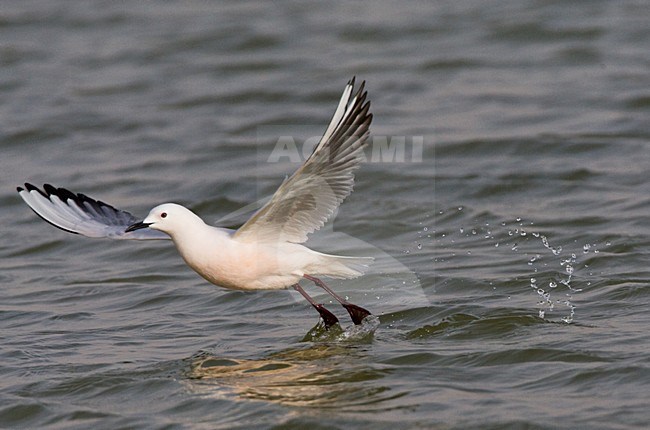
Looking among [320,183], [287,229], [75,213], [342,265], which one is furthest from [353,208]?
[320,183]

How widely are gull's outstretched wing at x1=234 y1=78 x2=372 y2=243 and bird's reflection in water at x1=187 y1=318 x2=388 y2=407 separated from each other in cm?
72

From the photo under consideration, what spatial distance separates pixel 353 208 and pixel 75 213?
3582 millimetres

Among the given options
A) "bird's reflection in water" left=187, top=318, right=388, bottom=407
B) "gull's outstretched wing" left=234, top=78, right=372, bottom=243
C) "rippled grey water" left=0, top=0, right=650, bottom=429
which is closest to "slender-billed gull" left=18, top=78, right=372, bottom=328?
"gull's outstretched wing" left=234, top=78, right=372, bottom=243

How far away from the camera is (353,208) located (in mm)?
11156

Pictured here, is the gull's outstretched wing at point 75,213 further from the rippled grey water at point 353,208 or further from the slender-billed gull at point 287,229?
the rippled grey water at point 353,208

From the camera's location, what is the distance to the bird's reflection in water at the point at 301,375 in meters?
6.50

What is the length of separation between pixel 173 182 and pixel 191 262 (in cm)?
532

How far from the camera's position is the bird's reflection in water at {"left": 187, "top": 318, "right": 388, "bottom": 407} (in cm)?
650

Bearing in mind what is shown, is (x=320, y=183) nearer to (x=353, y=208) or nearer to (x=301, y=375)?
(x=301, y=375)

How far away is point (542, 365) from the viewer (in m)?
6.69

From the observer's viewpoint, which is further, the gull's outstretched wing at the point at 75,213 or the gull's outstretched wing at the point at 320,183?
A: the gull's outstretched wing at the point at 75,213

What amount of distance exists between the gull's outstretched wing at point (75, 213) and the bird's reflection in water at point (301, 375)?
1213 mm

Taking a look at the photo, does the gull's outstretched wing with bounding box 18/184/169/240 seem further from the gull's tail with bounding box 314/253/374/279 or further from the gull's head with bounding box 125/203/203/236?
the gull's tail with bounding box 314/253/374/279

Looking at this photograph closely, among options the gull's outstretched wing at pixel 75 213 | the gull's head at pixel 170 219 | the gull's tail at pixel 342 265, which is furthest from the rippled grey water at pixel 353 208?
the gull's head at pixel 170 219
